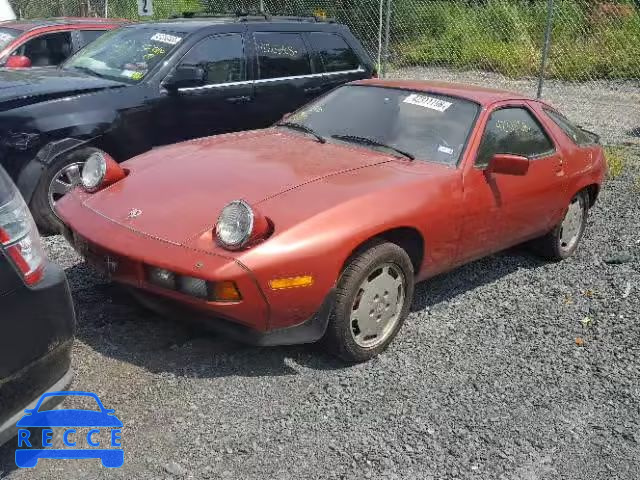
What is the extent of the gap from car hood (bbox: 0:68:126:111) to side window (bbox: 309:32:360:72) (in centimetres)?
232

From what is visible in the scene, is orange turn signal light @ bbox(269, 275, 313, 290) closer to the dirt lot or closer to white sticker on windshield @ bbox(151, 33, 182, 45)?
the dirt lot

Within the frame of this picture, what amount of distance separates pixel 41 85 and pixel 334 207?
132 inches

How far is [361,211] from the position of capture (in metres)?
3.48

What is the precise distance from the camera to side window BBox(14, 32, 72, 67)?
25.8ft

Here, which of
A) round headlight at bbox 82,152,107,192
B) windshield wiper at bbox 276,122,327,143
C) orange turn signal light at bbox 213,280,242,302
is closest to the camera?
orange turn signal light at bbox 213,280,242,302

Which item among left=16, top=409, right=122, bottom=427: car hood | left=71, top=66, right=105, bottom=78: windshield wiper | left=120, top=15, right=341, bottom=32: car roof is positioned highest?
left=120, top=15, right=341, bottom=32: car roof

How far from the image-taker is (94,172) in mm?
3932

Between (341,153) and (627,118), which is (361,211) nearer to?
(341,153)

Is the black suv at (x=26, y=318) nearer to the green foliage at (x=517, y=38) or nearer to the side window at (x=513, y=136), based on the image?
the side window at (x=513, y=136)

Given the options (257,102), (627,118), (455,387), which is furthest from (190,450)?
(627,118)

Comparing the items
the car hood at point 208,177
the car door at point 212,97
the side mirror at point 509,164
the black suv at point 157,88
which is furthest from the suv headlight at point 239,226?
the car door at point 212,97

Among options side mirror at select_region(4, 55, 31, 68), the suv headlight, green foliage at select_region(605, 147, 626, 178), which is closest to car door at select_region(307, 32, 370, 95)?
side mirror at select_region(4, 55, 31, 68)

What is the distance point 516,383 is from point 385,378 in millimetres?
690

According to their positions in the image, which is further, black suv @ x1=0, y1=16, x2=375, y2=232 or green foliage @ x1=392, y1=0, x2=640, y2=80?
green foliage @ x1=392, y1=0, x2=640, y2=80
